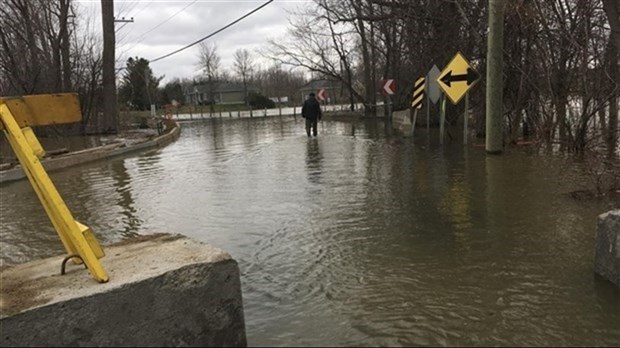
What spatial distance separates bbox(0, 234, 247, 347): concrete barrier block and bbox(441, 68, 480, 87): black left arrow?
32.9 ft

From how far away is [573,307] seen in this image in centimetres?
389

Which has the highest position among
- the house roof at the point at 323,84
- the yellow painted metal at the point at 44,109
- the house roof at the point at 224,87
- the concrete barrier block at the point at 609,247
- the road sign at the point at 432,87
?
the house roof at the point at 224,87

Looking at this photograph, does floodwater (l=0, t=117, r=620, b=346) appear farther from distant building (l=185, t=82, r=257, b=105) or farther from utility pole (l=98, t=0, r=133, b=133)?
distant building (l=185, t=82, r=257, b=105)

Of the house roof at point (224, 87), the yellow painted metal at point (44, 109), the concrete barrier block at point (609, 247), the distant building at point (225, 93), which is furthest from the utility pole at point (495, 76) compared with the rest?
the distant building at point (225, 93)

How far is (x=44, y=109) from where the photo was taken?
144 inches

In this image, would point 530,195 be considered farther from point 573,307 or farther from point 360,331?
point 360,331

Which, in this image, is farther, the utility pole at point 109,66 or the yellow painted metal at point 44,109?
the utility pole at point 109,66

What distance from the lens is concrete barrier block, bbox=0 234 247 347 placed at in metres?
2.83

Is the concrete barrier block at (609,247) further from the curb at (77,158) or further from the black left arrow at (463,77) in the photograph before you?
the curb at (77,158)

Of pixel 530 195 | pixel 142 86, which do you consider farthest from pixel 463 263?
pixel 142 86

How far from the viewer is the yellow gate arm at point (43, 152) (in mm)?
3214

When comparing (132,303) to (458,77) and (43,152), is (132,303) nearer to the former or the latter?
(43,152)

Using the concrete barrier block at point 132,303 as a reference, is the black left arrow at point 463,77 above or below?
above

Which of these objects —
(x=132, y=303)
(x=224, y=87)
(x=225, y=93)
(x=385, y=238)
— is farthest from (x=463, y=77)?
(x=224, y=87)
